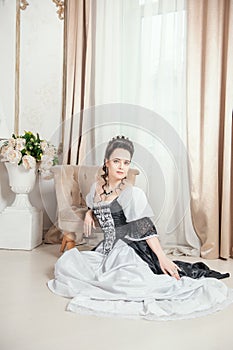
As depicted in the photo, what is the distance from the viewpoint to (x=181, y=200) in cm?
335

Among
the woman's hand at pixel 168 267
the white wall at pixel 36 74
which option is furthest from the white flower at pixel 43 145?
the woman's hand at pixel 168 267

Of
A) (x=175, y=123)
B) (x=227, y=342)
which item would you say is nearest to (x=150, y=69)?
(x=175, y=123)

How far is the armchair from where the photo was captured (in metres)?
3.12

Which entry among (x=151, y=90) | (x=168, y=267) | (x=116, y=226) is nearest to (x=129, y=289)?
(x=168, y=267)

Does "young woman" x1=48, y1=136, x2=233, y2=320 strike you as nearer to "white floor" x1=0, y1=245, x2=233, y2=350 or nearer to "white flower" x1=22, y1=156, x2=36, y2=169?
"white floor" x1=0, y1=245, x2=233, y2=350

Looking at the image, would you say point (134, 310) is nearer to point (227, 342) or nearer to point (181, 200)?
point (227, 342)

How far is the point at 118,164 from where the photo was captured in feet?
8.66

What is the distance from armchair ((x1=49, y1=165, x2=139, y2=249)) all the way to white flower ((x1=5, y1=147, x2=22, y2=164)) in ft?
0.93

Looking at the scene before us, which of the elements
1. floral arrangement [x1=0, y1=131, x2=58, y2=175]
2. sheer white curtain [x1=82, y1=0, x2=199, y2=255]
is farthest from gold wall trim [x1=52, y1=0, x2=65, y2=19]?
floral arrangement [x1=0, y1=131, x2=58, y2=175]

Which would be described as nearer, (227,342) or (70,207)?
(227,342)

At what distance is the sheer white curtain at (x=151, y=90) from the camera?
326 cm

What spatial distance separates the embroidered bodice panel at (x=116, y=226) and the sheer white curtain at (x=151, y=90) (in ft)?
1.59

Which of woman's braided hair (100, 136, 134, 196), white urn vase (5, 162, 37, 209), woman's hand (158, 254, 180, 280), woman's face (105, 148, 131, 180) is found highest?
woman's braided hair (100, 136, 134, 196)

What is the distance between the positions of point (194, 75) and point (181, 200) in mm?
923
